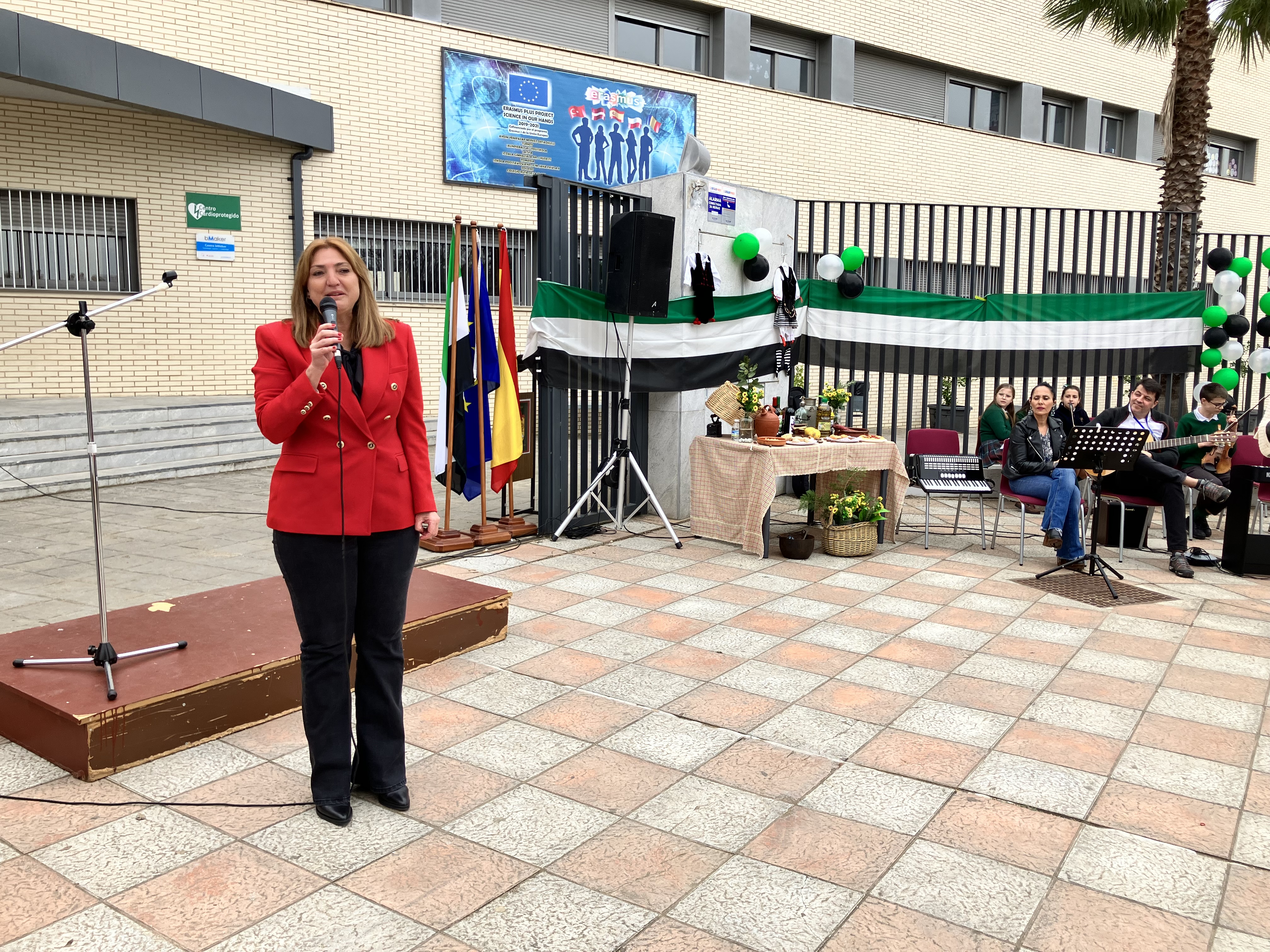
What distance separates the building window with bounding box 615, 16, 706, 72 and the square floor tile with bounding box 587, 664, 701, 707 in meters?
14.0

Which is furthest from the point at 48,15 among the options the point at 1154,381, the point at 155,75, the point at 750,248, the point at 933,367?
the point at 1154,381

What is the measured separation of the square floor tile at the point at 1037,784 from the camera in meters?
3.42

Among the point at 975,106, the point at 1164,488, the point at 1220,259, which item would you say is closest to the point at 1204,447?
the point at 1164,488

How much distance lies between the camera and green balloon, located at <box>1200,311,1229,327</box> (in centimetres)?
974

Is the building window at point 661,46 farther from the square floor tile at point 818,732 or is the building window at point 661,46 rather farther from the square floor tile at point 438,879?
the square floor tile at point 438,879

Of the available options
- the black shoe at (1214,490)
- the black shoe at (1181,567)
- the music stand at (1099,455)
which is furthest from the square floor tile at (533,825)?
the black shoe at (1214,490)

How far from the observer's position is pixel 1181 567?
715 centimetres

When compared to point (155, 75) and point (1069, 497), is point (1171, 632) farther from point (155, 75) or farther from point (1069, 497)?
point (155, 75)

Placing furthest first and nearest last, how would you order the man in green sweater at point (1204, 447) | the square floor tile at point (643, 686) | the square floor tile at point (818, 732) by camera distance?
the man in green sweater at point (1204, 447) < the square floor tile at point (643, 686) < the square floor tile at point (818, 732)

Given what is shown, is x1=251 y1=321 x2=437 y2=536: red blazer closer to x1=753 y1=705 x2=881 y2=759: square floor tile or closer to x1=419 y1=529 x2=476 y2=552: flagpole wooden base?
x1=753 y1=705 x2=881 y2=759: square floor tile

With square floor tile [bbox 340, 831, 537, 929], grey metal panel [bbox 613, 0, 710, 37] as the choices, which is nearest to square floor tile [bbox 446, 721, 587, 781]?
square floor tile [bbox 340, 831, 537, 929]

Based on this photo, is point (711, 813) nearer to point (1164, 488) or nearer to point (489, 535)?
point (489, 535)

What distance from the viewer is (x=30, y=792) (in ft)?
11.0

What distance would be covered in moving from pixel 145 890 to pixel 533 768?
1.32m
